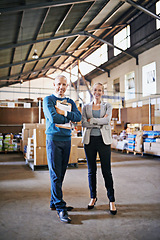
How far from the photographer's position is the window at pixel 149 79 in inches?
582

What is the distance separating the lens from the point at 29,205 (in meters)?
3.06

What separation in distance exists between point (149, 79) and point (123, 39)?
400 centimetres

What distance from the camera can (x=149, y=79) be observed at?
1523 cm

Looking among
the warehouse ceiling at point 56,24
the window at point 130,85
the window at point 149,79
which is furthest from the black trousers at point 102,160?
the window at point 130,85

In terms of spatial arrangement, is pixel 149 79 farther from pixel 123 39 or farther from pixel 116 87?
pixel 116 87

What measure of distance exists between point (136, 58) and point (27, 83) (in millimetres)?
13323

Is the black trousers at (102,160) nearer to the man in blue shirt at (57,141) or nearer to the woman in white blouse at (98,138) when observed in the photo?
the woman in white blouse at (98,138)

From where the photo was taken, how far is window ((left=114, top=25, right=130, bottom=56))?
1644cm

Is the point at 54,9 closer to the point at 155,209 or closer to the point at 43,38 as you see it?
the point at 43,38

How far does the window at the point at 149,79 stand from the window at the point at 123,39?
2.38 meters

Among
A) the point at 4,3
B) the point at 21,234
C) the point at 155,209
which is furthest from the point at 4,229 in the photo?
the point at 4,3

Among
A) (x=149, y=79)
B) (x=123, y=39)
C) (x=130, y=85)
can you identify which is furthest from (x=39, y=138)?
(x=123, y=39)

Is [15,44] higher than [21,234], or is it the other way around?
[15,44]

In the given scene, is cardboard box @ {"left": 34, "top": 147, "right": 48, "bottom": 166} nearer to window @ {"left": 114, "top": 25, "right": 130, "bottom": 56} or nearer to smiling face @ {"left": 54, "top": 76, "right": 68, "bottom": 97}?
smiling face @ {"left": 54, "top": 76, "right": 68, "bottom": 97}
